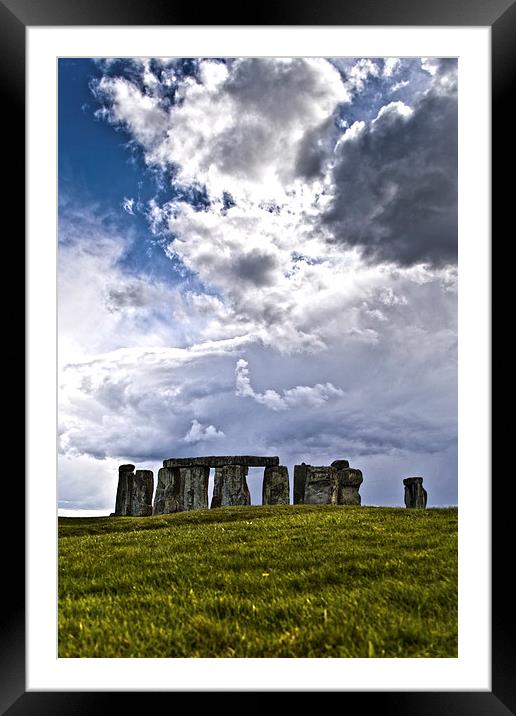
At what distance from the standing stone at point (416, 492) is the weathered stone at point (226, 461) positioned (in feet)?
14.7

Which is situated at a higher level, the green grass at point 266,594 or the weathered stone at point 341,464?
the green grass at point 266,594

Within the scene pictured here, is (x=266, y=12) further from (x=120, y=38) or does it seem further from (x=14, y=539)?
(x=14, y=539)

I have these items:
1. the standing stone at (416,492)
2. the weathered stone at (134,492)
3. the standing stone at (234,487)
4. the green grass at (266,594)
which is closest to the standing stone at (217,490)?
the standing stone at (234,487)

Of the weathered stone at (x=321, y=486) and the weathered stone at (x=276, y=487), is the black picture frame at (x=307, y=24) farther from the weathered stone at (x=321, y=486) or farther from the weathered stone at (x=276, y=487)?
the weathered stone at (x=276, y=487)

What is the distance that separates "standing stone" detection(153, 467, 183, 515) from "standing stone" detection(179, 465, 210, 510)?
0.36m

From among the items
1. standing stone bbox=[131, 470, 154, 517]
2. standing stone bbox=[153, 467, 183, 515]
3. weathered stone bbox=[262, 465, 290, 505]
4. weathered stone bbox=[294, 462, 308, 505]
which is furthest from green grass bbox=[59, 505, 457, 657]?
standing stone bbox=[131, 470, 154, 517]

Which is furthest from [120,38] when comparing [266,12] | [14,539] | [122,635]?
[122,635]

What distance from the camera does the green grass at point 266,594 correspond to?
435 centimetres

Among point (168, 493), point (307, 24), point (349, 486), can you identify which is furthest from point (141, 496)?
point (307, 24)

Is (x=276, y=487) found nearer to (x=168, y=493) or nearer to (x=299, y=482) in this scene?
(x=299, y=482)

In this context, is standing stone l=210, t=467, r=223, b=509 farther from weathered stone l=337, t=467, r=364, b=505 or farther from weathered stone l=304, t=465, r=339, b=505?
weathered stone l=337, t=467, r=364, b=505

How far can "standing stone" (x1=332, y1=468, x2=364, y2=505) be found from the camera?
1961 centimetres

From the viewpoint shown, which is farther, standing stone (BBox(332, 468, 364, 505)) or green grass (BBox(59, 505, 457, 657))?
→ standing stone (BBox(332, 468, 364, 505))

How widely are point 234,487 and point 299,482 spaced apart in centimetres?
208
